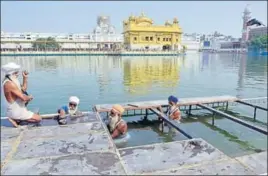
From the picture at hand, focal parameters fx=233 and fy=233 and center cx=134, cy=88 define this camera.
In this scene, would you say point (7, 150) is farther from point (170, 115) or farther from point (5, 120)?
point (170, 115)

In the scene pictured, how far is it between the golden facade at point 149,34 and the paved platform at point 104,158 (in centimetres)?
6671

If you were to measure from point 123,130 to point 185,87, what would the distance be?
10955 millimetres

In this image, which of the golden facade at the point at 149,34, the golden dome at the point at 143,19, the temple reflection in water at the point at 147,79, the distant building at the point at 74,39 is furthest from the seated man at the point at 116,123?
the distant building at the point at 74,39

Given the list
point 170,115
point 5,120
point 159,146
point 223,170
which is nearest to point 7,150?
point 5,120

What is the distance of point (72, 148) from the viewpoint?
383 cm

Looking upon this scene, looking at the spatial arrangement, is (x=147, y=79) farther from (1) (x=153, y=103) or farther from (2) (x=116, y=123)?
(2) (x=116, y=123)

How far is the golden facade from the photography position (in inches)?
2756

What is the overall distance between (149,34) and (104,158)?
71213 millimetres

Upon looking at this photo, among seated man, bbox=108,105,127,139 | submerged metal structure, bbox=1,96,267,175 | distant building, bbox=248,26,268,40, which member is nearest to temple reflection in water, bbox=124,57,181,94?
seated man, bbox=108,105,127,139

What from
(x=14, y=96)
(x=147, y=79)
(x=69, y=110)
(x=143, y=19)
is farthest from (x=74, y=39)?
(x=14, y=96)

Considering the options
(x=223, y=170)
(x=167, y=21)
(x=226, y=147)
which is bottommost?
(x=226, y=147)

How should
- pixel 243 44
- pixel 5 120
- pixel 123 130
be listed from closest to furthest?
pixel 5 120, pixel 123 130, pixel 243 44

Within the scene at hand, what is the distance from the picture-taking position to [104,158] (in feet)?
11.4

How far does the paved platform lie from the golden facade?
66.7m
